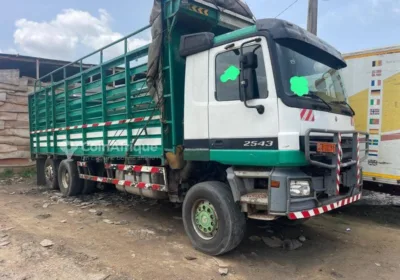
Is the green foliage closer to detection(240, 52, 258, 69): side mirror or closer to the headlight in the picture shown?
detection(240, 52, 258, 69): side mirror

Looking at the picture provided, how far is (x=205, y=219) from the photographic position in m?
4.08

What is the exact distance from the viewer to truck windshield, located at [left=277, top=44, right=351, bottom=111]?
348 cm

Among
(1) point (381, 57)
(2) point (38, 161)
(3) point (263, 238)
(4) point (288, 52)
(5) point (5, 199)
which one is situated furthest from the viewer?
(2) point (38, 161)

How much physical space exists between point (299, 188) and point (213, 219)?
3.76 ft

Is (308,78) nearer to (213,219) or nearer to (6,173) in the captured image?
(213,219)

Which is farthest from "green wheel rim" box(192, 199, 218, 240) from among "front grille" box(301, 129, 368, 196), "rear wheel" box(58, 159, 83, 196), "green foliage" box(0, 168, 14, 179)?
"green foliage" box(0, 168, 14, 179)

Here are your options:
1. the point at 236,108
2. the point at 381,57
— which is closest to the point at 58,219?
the point at 236,108

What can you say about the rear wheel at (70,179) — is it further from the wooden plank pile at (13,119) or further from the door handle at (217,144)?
the wooden plank pile at (13,119)

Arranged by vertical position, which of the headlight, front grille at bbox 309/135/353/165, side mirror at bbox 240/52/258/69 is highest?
side mirror at bbox 240/52/258/69

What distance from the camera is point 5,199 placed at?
306 inches

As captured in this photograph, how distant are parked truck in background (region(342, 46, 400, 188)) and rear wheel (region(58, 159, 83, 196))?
241 inches

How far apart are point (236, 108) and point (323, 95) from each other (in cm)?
111

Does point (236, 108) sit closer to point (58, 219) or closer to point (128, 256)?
point (128, 256)

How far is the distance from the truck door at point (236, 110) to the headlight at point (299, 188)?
435mm
